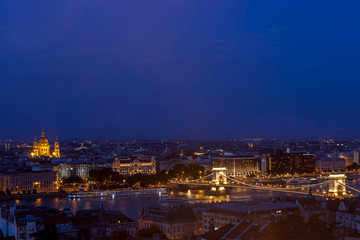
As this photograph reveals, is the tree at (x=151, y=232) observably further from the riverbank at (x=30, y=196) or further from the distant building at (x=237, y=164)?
the distant building at (x=237, y=164)

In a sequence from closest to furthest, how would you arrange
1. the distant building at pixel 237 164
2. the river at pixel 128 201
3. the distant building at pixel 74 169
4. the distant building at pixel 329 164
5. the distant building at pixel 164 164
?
1. the river at pixel 128 201
2. the distant building at pixel 74 169
3. the distant building at pixel 164 164
4. the distant building at pixel 237 164
5. the distant building at pixel 329 164

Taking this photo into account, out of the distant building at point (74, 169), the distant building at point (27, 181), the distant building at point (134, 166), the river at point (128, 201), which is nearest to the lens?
the river at point (128, 201)

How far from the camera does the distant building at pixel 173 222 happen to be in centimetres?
1295

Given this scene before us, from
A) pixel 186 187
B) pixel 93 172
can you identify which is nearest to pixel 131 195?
pixel 186 187

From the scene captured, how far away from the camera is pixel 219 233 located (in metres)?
10.2

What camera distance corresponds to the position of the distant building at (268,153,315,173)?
45969 mm

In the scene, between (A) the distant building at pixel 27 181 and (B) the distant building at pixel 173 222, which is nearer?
(B) the distant building at pixel 173 222

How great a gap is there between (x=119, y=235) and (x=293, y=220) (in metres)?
2.81

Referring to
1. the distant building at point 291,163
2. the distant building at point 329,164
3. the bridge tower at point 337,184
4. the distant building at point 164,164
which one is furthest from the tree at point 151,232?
the distant building at point 329,164

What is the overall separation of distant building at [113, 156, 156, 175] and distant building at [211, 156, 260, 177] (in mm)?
4798

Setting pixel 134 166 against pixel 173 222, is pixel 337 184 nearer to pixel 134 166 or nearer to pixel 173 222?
pixel 173 222

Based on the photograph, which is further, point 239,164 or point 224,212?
point 239,164

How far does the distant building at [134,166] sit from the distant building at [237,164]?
480 centimetres

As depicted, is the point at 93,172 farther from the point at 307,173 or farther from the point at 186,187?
the point at 307,173
